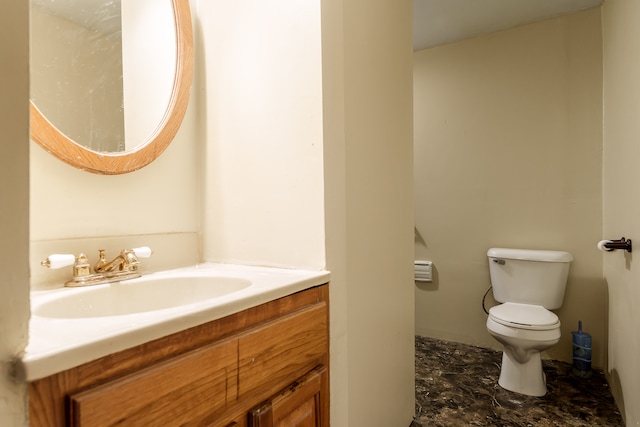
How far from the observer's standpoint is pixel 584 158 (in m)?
2.24

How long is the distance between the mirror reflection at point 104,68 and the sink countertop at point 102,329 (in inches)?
18.0

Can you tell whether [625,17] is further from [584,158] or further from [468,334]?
[468,334]

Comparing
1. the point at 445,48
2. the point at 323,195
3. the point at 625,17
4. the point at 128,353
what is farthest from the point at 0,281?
the point at 445,48

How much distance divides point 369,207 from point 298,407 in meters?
0.70

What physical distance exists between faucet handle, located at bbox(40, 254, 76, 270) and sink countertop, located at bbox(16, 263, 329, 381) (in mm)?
60

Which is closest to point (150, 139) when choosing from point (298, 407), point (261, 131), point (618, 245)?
point (261, 131)

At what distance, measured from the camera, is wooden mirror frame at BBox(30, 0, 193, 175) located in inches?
34.3

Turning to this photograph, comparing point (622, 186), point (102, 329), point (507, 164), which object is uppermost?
point (507, 164)

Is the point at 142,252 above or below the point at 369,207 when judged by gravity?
below

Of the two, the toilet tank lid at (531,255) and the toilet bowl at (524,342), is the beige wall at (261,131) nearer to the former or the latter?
the toilet bowl at (524,342)

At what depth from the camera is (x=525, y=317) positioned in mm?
1952

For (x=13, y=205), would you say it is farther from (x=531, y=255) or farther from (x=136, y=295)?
(x=531, y=255)

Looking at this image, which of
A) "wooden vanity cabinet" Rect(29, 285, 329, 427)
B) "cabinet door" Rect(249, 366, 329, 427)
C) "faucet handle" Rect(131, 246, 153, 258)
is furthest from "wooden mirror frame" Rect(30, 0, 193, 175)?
"cabinet door" Rect(249, 366, 329, 427)

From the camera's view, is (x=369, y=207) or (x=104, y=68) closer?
(x=104, y=68)
